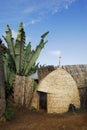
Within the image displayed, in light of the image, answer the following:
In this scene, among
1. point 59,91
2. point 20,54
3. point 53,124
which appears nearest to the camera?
point 53,124

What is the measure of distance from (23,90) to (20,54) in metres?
2.44

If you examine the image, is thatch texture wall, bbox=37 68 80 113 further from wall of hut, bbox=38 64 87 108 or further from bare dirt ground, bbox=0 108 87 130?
bare dirt ground, bbox=0 108 87 130

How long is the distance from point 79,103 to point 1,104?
15.5 ft

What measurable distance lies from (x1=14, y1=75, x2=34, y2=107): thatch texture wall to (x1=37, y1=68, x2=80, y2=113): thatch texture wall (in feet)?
1.79

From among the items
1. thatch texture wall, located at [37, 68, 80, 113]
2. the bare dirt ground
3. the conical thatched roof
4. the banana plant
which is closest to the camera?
the bare dirt ground

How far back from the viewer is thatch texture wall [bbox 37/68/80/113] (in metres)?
14.8

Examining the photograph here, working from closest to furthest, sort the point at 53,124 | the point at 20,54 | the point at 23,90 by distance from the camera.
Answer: the point at 53,124 < the point at 23,90 < the point at 20,54

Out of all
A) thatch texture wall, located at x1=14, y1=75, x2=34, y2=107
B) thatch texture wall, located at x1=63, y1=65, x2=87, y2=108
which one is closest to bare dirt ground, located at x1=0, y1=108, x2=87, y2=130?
thatch texture wall, located at x1=14, y1=75, x2=34, y2=107

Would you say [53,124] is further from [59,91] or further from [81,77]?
[81,77]

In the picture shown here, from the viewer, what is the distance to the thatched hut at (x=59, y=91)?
14773 mm

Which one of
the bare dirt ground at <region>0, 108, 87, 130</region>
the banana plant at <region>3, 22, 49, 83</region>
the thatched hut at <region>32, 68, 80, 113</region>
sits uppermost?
the banana plant at <region>3, 22, 49, 83</region>

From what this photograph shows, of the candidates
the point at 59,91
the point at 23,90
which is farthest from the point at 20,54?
the point at 59,91

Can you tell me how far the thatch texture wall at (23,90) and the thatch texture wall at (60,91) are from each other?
55 cm

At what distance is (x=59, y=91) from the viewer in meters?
14.9
